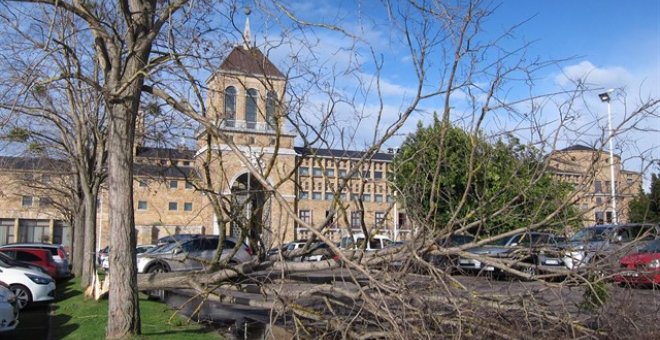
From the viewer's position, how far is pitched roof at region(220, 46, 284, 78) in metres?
8.46

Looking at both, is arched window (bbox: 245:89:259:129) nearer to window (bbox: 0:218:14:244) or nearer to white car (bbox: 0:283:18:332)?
white car (bbox: 0:283:18:332)

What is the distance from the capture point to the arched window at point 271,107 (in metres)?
7.79

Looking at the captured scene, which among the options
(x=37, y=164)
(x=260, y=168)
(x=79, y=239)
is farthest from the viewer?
(x=37, y=164)

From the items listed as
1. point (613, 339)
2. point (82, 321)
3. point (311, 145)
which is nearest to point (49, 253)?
point (82, 321)

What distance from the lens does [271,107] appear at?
8.39 meters

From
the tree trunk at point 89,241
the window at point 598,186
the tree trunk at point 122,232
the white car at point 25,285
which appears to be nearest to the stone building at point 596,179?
the window at point 598,186

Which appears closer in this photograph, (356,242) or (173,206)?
(356,242)

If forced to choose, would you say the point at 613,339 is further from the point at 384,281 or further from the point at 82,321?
the point at 82,321

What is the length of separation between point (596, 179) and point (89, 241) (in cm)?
1558

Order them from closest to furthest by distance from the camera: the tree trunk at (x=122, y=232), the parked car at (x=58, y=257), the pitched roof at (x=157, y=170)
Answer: the tree trunk at (x=122, y=232), the pitched roof at (x=157, y=170), the parked car at (x=58, y=257)

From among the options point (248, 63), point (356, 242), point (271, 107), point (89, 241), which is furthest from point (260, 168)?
point (89, 241)

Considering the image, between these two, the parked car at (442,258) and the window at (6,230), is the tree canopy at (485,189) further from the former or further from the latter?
the window at (6,230)

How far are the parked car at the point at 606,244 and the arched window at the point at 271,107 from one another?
4074 millimetres

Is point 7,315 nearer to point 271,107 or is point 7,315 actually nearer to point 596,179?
point 271,107
